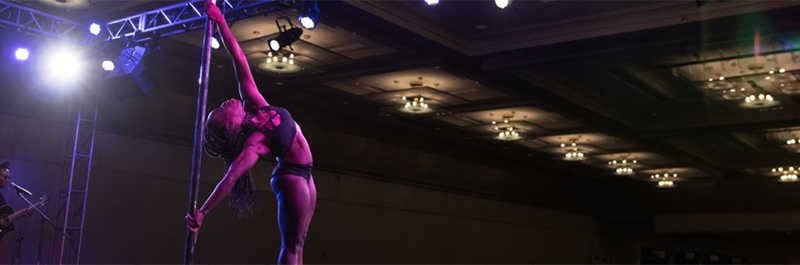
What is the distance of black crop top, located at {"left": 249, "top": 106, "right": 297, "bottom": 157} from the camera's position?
3666mm

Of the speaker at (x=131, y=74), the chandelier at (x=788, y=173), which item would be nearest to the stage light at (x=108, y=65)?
the speaker at (x=131, y=74)

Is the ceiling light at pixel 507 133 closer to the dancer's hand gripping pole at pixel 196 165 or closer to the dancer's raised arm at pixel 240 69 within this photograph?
the dancer's raised arm at pixel 240 69

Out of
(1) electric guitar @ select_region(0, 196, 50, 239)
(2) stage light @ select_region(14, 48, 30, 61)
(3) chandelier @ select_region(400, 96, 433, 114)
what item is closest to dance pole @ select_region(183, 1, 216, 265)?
(1) electric guitar @ select_region(0, 196, 50, 239)

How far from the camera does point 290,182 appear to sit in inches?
146

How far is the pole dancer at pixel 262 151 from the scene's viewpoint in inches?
141

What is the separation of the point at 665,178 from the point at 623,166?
8.36 ft

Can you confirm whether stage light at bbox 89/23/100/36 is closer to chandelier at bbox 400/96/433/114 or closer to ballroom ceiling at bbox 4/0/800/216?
ballroom ceiling at bbox 4/0/800/216

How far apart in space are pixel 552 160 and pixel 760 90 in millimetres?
8699

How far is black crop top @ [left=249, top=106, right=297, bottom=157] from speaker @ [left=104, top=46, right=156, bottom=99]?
7059 millimetres

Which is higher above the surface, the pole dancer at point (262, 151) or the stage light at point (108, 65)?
the stage light at point (108, 65)

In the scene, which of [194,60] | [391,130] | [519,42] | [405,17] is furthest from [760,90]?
[194,60]

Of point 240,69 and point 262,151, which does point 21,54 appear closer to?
point 240,69

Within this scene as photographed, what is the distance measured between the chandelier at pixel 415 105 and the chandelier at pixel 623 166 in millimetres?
8232

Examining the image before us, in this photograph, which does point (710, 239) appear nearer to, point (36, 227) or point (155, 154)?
point (155, 154)
